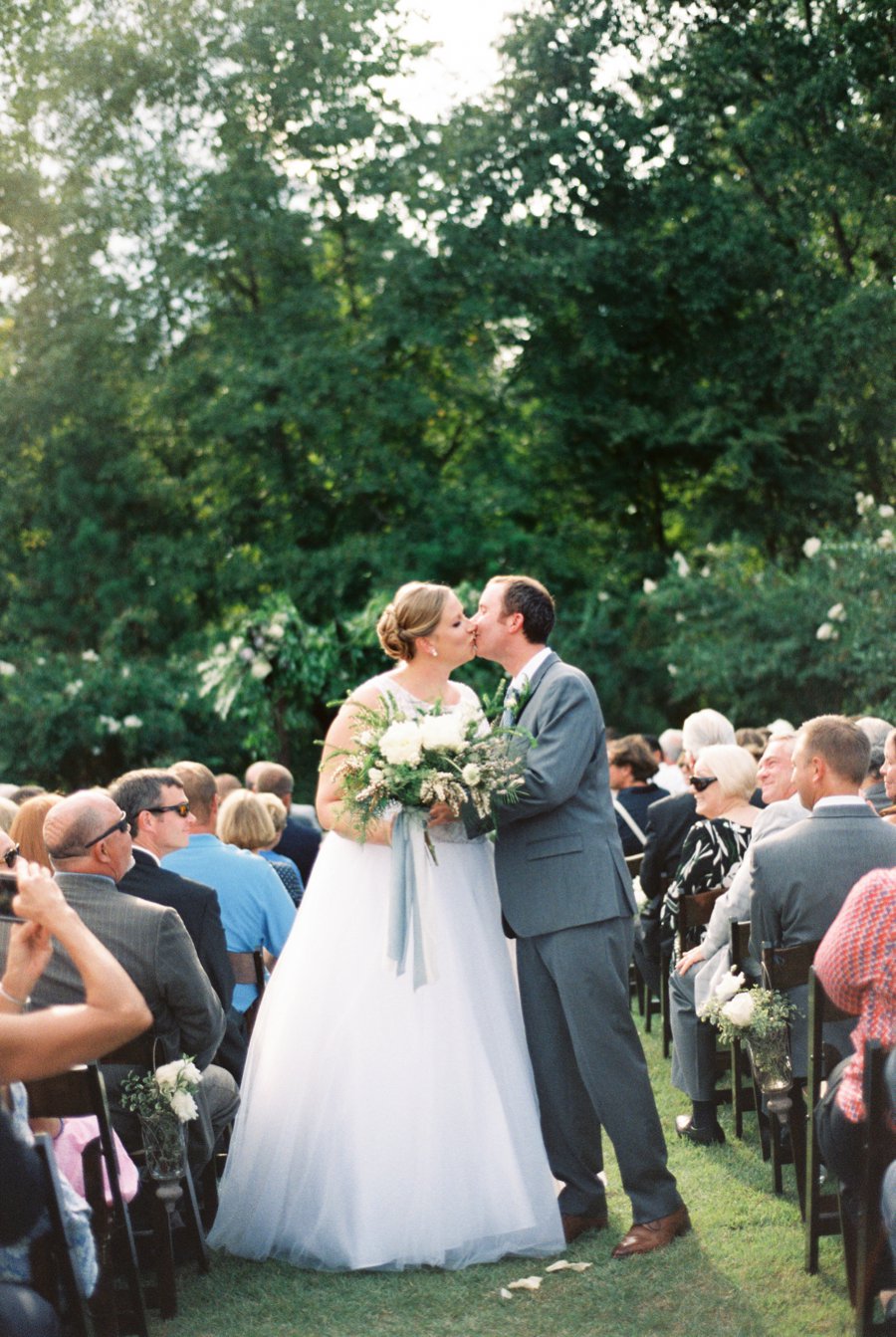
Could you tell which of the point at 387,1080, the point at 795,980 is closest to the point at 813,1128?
the point at 795,980

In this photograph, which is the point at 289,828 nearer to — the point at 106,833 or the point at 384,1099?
the point at 384,1099

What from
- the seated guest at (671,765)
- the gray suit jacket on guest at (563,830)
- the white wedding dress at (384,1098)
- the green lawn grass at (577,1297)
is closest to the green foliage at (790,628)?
the seated guest at (671,765)

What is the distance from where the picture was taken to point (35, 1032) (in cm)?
323

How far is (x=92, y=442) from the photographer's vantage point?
2541 centimetres

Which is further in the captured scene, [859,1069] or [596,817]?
[596,817]

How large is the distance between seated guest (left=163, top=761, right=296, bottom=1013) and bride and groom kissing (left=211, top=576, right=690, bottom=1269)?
35.8 inches

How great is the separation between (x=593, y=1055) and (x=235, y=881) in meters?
1.94

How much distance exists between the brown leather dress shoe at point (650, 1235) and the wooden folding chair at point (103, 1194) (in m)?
1.66

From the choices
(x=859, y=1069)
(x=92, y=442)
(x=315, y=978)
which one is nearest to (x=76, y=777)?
(x=92, y=442)

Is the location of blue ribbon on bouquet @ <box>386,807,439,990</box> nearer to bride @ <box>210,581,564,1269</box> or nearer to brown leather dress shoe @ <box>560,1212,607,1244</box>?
bride @ <box>210,581,564,1269</box>

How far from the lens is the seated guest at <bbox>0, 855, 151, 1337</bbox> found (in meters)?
3.20

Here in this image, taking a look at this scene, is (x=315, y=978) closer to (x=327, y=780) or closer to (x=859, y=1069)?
(x=327, y=780)

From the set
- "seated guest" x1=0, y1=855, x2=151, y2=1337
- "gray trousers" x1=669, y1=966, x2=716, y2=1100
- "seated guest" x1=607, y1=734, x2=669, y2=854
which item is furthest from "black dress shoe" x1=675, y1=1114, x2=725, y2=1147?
"seated guest" x1=0, y1=855, x2=151, y2=1337

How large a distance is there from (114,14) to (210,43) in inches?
87.9
